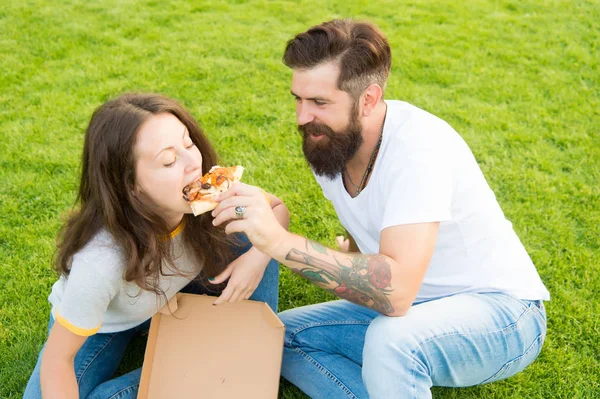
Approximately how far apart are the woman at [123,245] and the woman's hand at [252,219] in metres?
0.32

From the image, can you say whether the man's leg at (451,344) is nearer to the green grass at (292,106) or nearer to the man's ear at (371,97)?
the green grass at (292,106)

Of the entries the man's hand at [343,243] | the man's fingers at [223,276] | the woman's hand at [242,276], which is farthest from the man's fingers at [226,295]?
the man's hand at [343,243]

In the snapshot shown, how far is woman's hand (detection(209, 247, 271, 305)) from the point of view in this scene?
2.83 m

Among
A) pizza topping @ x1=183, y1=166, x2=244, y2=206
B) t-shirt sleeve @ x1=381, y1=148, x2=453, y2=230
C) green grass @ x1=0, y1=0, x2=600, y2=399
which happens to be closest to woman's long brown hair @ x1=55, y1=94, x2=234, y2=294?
pizza topping @ x1=183, y1=166, x2=244, y2=206

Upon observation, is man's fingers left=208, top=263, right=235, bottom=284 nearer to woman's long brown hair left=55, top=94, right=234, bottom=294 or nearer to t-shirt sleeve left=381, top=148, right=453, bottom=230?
woman's long brown hair left=55, top=94, right=234, bottom=294

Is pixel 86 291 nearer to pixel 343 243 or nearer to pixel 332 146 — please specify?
pixel 332 146

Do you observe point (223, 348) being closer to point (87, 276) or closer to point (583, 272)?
point (87, 276)

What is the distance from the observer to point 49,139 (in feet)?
16.4

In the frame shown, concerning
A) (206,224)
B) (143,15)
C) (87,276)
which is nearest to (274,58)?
(143,15)

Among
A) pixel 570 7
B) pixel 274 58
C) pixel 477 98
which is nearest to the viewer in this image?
pixel 477 98

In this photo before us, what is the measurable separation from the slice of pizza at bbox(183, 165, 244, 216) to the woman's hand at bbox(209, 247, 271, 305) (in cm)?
43

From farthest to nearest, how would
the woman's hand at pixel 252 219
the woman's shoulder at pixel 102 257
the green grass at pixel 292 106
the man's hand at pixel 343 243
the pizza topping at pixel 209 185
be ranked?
the man's hand at pixel 343 243, the green grass at pixel 292 106, the pizza topping at pixel 209 185, the woman's shoulder at pixel 102 257, the woman's hand at pixel 252 219

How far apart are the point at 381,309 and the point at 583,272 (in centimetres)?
203

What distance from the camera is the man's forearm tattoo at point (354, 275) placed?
2439 millimetres
